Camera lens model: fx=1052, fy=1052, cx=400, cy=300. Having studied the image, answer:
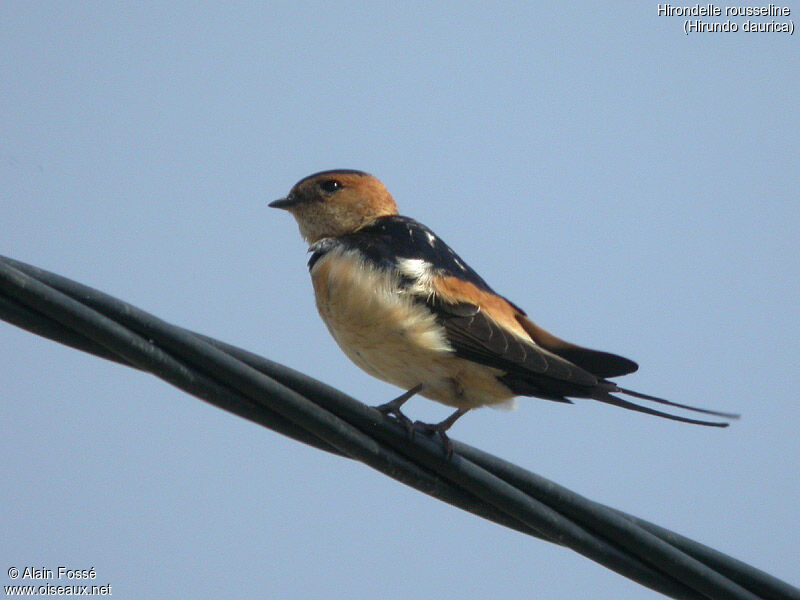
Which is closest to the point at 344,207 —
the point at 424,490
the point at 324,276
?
the point at 324,276

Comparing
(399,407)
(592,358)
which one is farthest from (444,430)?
(592,358)

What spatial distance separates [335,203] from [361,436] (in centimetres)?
296

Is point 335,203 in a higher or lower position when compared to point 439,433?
higher

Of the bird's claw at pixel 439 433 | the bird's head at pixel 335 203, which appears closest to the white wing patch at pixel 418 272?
the bird's claw at pixel 439 433

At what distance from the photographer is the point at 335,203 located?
520cm

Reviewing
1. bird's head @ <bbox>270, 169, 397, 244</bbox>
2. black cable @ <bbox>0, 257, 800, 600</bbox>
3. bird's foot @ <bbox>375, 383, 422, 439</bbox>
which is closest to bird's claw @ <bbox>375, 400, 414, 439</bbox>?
bird's foot @ <bbox>375, 383, 422, 439</bbox>

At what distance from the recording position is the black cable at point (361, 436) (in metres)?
1.98

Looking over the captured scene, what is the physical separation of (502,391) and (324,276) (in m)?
0.82

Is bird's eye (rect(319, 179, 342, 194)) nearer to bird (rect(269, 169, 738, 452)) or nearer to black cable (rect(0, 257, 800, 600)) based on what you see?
bird (rect(269, 169, 738, 452))

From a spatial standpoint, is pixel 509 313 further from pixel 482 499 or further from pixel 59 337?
pixel 59 337

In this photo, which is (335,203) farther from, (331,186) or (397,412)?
(397,412)

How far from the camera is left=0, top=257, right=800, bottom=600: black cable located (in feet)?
6.51

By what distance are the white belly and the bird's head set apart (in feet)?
4.22

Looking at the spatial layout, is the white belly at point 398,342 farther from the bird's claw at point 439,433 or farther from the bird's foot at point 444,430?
the bird's claw at point 439,433
